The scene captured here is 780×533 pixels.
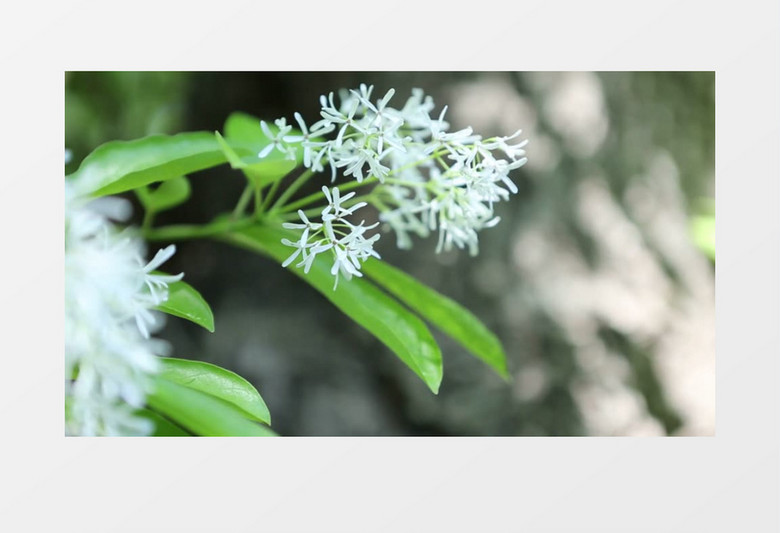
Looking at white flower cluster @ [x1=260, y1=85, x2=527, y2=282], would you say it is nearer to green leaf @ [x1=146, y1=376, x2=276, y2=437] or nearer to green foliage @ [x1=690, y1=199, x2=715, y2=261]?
green leaf @ [x1=146, y1=376, x2=276, y2=437]

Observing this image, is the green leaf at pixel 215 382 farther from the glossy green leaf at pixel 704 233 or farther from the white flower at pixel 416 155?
the glossy green leaf at pixel 704 233

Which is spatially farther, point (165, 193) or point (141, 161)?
point (165, 193)

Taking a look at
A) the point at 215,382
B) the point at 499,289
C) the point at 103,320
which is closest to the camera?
the point at 103,320

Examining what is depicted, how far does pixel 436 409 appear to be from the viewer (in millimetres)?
1696

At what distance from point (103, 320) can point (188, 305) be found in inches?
6.9

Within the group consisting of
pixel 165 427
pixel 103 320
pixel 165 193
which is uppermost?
pixel 165 193

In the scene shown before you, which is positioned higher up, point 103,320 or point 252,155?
point 252,155

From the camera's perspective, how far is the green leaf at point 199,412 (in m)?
0.72

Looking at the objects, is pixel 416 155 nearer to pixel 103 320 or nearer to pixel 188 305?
pixel 188 305

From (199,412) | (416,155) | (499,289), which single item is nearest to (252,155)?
(416,155)

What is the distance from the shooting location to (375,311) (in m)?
0.82

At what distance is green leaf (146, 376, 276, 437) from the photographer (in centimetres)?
72
